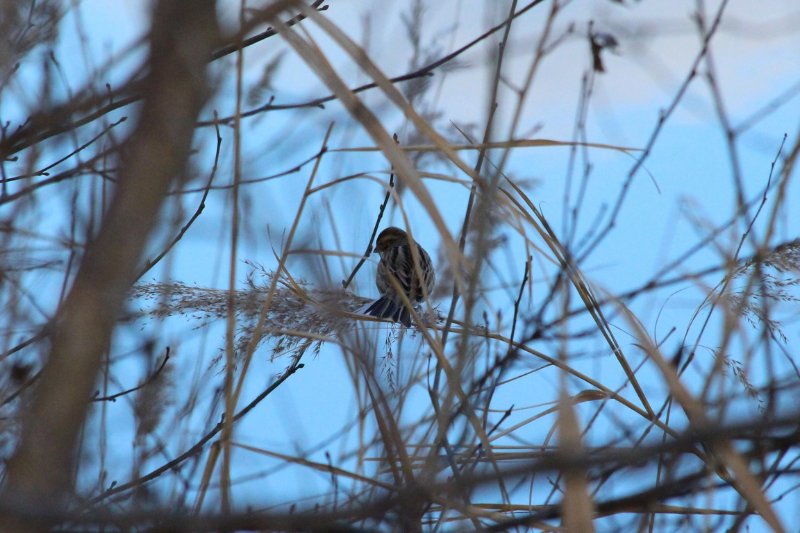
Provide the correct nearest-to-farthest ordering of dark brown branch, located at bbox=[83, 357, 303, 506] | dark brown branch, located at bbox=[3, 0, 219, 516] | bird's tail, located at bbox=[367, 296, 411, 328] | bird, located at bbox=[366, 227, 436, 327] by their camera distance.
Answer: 1. dark brown branch, located at bbox=[3, 0, 219, 516]
2. dark brown branch, located at bbox=[83, 357, 303, 506]
3. bird, located at bbox=[366, 227, 436, 327]
4. bird's tail, located at bbox=[367, 296, 411, 328]

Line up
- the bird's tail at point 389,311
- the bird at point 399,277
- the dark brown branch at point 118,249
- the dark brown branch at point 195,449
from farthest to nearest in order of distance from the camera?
the bird's tail at point 389,311
the bird at point 399,277
the dark brown branch at point 195,449
the dark brown branch at point 118,249

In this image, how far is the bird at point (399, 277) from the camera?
6.66 ft

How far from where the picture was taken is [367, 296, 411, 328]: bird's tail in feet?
8.65

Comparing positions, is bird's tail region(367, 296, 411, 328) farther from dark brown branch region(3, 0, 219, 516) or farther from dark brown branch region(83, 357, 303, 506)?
dark brown branch region(3, 0, 219, 516)

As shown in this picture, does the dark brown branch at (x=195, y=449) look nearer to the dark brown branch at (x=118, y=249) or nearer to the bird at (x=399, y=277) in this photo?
the bird at (x=399, y=277)

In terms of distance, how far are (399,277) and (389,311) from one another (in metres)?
1.27

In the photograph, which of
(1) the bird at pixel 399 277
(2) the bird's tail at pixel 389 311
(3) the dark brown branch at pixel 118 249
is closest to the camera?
(3) the dark brown branch at pixel 118 249

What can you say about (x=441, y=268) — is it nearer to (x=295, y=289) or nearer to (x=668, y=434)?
(x=295, y=289)

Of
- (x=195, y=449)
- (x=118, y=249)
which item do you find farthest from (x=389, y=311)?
(x=118, y=249)

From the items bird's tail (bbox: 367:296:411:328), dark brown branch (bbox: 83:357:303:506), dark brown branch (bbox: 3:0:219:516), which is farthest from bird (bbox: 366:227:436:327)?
dark brown branch (bbox: 3:0:219:516)

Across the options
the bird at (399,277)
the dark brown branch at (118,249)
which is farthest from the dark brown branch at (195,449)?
the dark brown branch at (118,249)

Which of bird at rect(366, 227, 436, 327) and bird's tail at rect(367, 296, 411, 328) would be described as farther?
bird's tail at rect(367, 296, 411, 328)

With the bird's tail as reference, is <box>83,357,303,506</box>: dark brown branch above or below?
below

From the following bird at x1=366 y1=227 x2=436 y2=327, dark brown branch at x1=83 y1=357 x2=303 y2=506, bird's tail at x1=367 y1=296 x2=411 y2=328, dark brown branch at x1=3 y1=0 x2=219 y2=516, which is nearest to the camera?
dark brown branch at x1=3 y1=0 x2=219 y2=516
